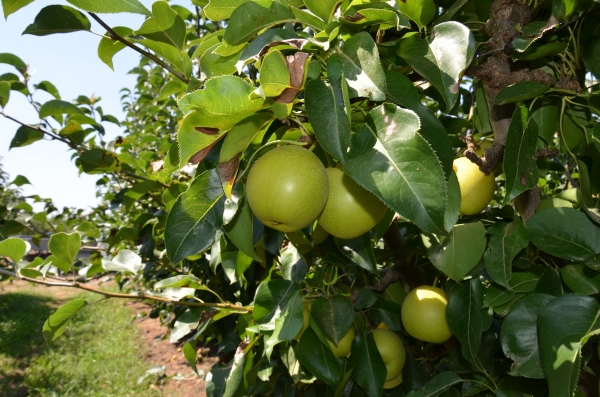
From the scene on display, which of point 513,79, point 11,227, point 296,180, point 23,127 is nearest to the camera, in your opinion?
point 296,180

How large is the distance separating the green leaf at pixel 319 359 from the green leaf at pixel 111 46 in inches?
42.6

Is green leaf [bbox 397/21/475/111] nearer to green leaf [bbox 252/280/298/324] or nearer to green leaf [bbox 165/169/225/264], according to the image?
green leaf [bbox 165/169/225/264]

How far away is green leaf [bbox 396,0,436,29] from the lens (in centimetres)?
87

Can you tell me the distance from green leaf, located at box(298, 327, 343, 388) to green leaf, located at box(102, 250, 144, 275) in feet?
3.02

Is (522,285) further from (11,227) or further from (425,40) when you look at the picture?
(11,227)

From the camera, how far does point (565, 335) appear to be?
0.86 meters

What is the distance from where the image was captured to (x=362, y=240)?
4.23 ft

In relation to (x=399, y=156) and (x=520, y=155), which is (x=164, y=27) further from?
(x=520, y=155)

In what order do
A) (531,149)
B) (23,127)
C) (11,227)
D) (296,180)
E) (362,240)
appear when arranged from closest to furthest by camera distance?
(296,180) < (531,149) < (362,240) < (23,127) < (11,227)

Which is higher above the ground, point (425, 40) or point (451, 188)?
point (425, 40)

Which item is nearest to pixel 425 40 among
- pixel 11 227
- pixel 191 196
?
pixel 191 196

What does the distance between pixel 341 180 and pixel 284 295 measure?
21.5 inches

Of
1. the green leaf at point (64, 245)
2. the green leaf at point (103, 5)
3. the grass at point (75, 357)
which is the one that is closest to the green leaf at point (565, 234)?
the green leaf at point (103, 5)

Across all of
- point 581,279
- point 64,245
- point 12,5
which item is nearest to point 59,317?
point 64,245
